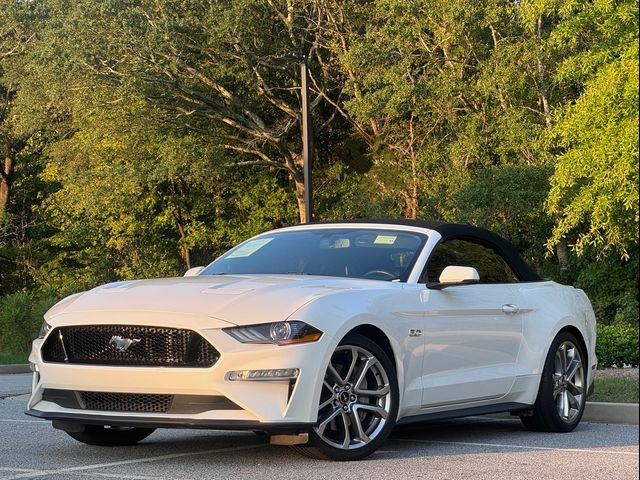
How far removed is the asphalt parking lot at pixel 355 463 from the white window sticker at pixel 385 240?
4.73 feet

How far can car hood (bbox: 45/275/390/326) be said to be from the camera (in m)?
7.09

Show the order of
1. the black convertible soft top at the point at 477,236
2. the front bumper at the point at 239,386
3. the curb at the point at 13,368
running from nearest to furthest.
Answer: the front bumper at the point at 239,386
the black convertible soft top at the point at 477,236
the curb at the point at 13,368

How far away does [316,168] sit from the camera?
157 feet

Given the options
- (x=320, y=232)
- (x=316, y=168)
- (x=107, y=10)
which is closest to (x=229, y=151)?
(x=316, y=168)

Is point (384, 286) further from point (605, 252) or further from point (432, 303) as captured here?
point (605, 252)

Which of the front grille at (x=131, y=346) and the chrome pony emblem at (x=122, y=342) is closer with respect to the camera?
the front grille at (x=131, y=346)

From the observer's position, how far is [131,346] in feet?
23.5

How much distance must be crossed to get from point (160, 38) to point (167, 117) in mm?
5114

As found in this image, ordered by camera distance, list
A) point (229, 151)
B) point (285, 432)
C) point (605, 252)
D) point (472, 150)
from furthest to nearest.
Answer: point (229, 151) < point (472, 150) < point (605, 252) < point (285, 432)

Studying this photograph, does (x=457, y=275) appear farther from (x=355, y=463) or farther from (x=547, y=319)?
(x=355, y=463)

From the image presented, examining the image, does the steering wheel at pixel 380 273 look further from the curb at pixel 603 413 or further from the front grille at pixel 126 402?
the curb at pixel 603 413

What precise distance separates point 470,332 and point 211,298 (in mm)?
2035

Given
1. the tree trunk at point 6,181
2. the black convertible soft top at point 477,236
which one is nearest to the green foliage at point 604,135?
the black convertible soft top at point 477,236

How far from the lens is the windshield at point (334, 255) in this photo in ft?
27.2
